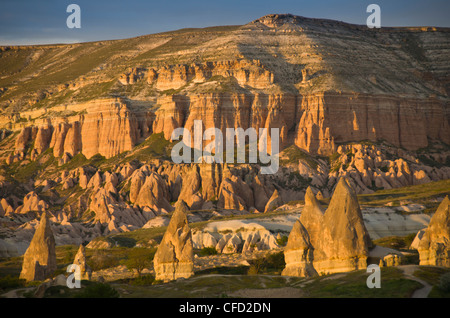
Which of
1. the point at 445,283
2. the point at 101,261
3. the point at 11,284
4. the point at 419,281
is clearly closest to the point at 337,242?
the point at 419,281

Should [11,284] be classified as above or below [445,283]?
below

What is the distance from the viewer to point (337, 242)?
62.1 metres

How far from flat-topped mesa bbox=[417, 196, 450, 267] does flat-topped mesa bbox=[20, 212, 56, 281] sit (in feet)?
122

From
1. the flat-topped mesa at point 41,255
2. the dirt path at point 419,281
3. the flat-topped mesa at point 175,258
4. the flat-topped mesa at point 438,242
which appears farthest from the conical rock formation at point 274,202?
the dirt path at point 419,281

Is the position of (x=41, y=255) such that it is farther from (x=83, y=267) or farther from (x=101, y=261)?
(x=101, y=261)

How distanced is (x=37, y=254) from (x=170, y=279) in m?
20.4

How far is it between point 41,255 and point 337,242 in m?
34.6

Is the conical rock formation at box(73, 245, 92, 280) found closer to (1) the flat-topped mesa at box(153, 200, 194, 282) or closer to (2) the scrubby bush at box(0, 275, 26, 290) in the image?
(2) the scrubby bush at box(0, 275, 26, 290)

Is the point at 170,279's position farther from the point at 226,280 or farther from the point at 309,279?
the point at 309,279

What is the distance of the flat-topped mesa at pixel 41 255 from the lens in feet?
281

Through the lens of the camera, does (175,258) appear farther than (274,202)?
No

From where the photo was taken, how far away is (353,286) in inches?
2120

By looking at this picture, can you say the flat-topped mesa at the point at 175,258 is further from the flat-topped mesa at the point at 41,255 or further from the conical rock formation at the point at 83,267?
the flat-topped mesa at the point at 41,255

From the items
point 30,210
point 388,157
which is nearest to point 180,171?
point 30,210
